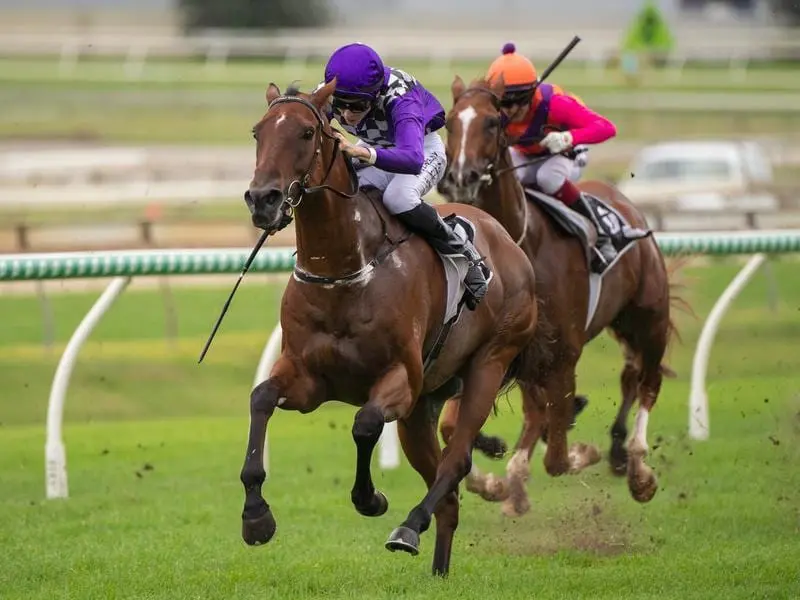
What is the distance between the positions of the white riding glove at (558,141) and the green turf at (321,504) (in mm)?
1266

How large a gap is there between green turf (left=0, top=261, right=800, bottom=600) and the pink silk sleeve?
137cm

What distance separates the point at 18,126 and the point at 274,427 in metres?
20.1

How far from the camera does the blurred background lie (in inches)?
778

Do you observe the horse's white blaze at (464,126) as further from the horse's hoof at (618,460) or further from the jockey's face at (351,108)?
the horse's hoof at (618,460)

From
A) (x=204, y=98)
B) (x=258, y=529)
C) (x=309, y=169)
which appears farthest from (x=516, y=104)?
(x=204, y=98)

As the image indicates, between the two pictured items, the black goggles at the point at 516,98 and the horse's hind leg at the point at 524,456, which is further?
the black goggles at the point at 516,98

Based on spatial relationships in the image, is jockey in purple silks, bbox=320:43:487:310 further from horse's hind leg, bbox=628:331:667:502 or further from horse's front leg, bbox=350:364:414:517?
horse's hind leg, bbox=628:331:667:502

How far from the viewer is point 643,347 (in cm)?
786

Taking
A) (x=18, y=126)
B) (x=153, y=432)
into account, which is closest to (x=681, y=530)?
(x=153, y=432)

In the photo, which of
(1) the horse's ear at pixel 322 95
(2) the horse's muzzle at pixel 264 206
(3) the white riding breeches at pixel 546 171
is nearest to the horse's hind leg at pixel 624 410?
(3) the white riding breeches at pixel 546 171

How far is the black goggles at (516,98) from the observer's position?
684 cm

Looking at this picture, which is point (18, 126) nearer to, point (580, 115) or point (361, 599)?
point (580, 115)

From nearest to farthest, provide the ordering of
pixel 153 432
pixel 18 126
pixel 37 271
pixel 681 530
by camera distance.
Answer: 1. pixel 681 530
2. pixel 37 271
3. pixel 153 432
4. pixel 18 126

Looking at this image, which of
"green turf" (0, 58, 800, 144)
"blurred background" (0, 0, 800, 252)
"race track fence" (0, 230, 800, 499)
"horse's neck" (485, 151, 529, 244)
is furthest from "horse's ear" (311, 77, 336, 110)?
Result: "green turf" (0, 58, 800, 144)
